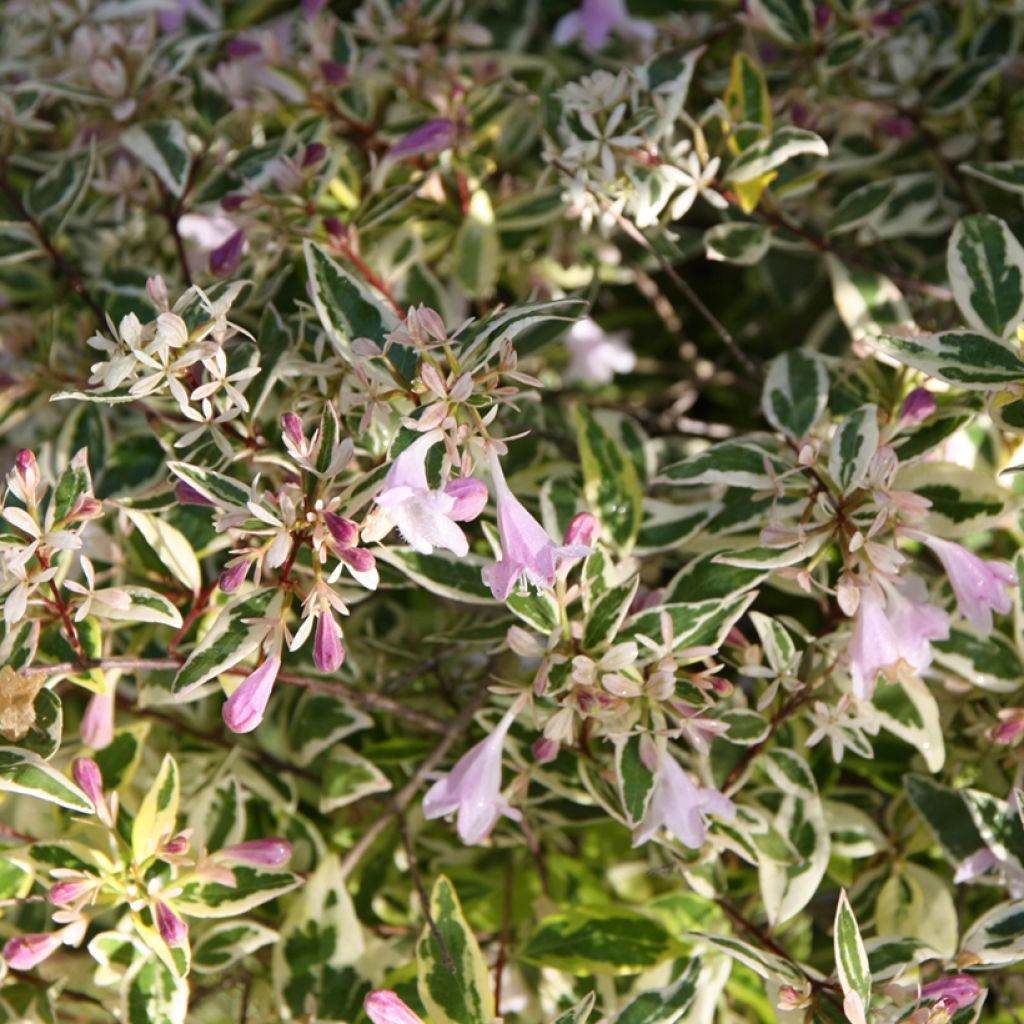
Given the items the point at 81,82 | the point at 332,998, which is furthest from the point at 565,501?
the point at 81,82

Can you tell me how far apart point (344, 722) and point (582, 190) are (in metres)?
0.53

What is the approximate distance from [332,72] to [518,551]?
2.15 feet

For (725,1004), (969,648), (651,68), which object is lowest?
(725,1004)

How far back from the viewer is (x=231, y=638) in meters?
0.85

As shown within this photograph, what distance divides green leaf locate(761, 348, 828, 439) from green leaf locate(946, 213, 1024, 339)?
141 millimetres

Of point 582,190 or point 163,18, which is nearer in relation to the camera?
point 582,190

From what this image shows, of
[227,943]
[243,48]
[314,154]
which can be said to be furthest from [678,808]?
[243,48]

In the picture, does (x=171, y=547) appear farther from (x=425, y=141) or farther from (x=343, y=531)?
(x=425, y=141)

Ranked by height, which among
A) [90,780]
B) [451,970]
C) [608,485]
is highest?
[608,485]

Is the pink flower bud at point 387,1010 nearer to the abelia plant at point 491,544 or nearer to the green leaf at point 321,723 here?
the abelia plant at point 491,544

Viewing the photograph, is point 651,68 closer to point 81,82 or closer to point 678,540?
point 678,540

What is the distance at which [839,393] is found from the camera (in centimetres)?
112

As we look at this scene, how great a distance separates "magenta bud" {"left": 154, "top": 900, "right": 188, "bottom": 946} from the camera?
0.90 m

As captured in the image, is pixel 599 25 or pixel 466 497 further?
pixel 599 25
